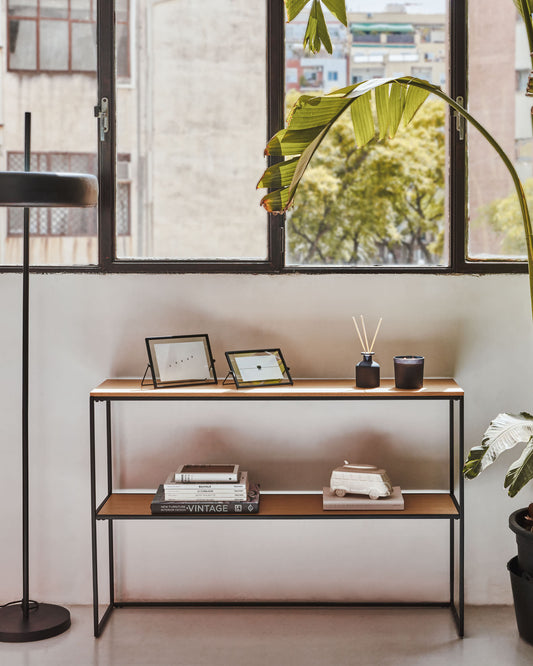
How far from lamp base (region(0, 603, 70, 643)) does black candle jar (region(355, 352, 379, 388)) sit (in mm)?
1484

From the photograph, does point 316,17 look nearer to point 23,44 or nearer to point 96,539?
point 23,44

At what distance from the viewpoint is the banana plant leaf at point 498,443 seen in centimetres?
254

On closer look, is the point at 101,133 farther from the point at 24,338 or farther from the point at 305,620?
the point at 305,620

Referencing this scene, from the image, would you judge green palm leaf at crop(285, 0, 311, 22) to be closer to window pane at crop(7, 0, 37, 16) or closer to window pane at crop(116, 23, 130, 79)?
window pane at crop(116, 23, 130, 79)

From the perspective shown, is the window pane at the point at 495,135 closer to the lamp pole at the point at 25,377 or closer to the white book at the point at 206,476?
the white book at the point at 206,476

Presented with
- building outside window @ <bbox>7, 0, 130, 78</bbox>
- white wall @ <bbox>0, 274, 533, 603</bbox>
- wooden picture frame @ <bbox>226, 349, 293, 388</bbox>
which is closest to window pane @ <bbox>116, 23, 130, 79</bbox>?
building outside window @ <bbox>7, 0, 130, 78</bbox>

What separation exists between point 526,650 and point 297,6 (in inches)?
97.3

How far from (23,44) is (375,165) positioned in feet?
15.1

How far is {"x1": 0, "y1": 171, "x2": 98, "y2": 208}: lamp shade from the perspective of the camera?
2.54 metres

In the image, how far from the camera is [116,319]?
3.14m

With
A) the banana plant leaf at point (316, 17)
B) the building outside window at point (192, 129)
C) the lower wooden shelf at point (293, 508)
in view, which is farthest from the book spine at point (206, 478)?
the banana plant leaf at point (316, 17)

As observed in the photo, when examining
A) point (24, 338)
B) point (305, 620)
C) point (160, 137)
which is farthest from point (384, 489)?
point (160, 137)

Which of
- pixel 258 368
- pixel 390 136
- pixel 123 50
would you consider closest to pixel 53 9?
pixel 123 50

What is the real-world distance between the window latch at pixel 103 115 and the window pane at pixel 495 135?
58.9 inches
